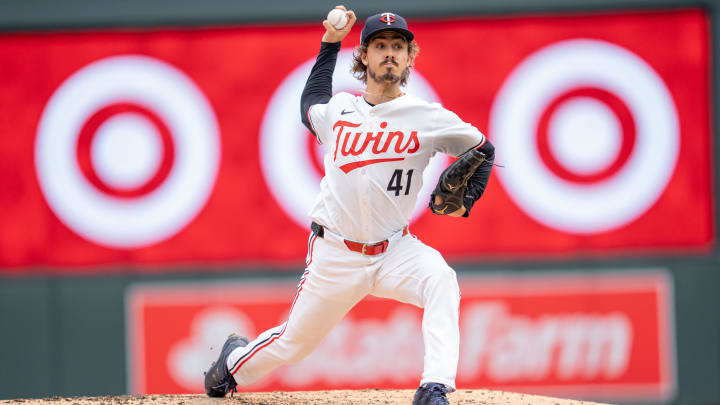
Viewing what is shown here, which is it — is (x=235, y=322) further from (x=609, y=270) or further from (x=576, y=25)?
(x=576, y=25)

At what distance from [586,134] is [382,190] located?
385 centimetres

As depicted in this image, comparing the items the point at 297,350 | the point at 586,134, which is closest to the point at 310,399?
the point at 297,350

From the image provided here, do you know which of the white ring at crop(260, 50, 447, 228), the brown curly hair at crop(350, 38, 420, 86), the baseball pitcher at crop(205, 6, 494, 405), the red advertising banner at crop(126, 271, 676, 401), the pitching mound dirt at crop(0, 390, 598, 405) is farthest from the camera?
the white ring at crop(260, 50, 447, 228)

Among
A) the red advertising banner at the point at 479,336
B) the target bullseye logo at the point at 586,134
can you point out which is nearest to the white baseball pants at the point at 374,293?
the red advertising banner at the point at 479,336

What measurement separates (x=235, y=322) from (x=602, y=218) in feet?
8.91

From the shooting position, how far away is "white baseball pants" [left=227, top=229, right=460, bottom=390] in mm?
4043

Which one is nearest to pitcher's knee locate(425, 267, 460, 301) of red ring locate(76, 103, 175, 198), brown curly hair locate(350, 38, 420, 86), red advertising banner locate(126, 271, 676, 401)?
brown curly hair locate(350, 38, 420, 86)

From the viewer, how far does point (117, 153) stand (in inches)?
302

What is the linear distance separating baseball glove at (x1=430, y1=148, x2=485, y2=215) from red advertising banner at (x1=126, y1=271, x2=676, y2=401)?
11.3 feet

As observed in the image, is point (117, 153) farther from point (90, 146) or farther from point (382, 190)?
point (382, 190)

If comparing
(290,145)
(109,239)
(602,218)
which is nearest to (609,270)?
(602,218)

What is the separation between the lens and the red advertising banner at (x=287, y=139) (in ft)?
25.1

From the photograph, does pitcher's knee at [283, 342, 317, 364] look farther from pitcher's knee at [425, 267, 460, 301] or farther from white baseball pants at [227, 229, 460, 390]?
pitcher's knee at [425, 267, 460, 301]

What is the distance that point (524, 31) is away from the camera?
775 centimetres
